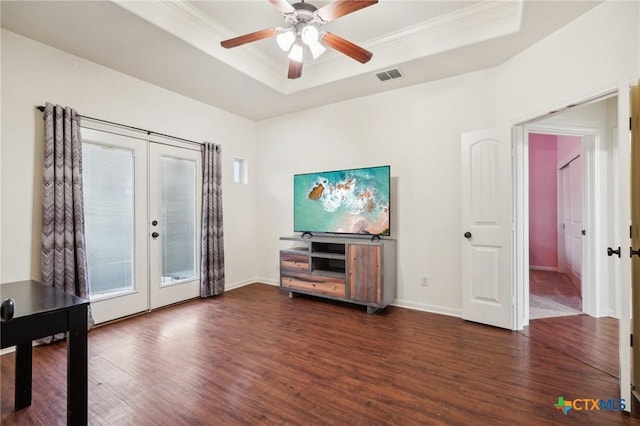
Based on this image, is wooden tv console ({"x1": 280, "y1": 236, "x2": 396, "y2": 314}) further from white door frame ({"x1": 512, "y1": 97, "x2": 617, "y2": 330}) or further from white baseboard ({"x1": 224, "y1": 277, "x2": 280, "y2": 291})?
white door frame ({"x1": 512, "y1": 97, "x2": 617, "y2": 330})

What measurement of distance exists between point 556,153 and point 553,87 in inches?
173

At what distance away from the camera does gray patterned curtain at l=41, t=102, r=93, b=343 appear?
8.64 feet

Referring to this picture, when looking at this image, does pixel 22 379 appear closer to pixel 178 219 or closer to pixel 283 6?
pixel 178 219

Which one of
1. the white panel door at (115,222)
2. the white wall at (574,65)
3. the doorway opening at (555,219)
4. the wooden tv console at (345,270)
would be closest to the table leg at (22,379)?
the white panel door at (115,222)

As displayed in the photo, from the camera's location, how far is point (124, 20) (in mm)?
2373

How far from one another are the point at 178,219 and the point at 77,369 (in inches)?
103

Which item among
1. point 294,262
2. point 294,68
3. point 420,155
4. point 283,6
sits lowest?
point 294,262

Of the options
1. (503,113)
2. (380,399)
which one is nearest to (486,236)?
(503,113)

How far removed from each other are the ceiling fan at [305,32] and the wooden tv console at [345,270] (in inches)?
81.3

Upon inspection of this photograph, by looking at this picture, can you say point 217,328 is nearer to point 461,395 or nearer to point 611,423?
point 461,395

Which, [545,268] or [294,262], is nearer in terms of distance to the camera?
[294,262]

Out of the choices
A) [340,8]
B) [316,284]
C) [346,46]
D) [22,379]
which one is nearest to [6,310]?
[22,379]

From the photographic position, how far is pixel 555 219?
5859mm

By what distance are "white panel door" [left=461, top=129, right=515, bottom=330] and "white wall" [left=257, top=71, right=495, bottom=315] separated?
6.8 inches
